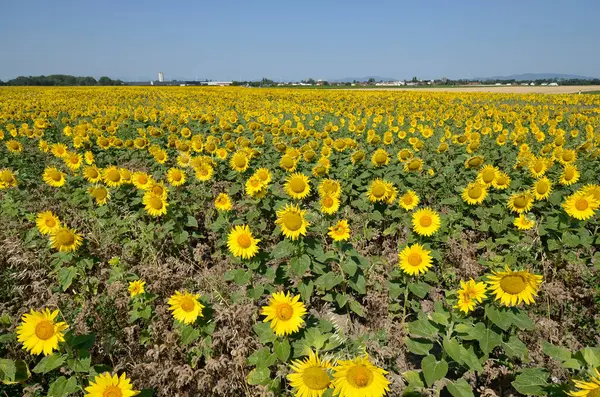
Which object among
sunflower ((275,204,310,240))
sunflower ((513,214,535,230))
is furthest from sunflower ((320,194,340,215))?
sunflower ((513,214,535,230))

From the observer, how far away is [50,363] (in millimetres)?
2207

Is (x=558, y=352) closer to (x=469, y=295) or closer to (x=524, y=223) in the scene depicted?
(x=469, y=295)

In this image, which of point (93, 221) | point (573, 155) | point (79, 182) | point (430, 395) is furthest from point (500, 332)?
point (79, 182)

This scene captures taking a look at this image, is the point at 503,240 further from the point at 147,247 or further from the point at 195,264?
the point at 147,247

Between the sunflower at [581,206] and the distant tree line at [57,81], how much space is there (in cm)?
7843

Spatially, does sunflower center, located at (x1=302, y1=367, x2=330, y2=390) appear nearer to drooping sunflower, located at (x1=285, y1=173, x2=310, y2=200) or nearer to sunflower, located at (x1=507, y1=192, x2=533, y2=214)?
drooping sunflower, located at (x1=285, y1=173, x2=310, y2=200)

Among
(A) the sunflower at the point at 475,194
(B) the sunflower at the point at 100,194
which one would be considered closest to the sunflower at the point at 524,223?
(A) the sunflower at the point at 475,194

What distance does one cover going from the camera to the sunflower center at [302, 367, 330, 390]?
6.42ft

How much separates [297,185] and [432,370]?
2478mm

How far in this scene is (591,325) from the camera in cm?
345

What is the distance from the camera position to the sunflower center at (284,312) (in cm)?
242

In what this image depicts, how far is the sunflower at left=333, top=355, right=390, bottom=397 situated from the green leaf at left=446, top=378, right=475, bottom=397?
76 cm

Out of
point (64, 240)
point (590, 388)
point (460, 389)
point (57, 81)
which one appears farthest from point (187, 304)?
point (57, 81)

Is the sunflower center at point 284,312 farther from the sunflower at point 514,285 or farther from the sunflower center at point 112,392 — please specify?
the sunflower at point 514,285
